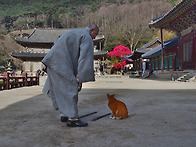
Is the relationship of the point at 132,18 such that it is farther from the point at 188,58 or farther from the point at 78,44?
the point at 78,44

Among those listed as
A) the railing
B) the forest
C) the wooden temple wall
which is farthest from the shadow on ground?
the forest

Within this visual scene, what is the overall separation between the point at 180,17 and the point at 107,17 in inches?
1794

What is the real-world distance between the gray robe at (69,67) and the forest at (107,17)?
40942 mm

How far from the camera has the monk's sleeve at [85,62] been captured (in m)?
2.56

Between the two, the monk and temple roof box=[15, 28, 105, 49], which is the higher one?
temple roof box=[15, 28, 105, 49]

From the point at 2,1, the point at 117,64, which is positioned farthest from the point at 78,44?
the point at 2,1

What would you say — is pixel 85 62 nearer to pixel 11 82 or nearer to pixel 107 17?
pixel 11 82

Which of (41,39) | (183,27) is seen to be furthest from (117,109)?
(41,39)

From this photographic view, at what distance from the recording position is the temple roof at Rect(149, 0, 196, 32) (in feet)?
43.5

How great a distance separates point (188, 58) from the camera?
15.8 metres

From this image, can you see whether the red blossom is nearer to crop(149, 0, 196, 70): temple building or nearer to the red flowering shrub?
the red flowering shrub

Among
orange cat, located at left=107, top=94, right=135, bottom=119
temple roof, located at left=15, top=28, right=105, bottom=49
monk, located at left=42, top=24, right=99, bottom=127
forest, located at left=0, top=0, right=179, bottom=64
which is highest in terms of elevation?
forest, located at left=0, top=0, right=179, bottom=64

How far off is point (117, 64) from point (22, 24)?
167 ft

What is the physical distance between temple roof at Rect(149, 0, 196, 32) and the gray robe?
12082mm
